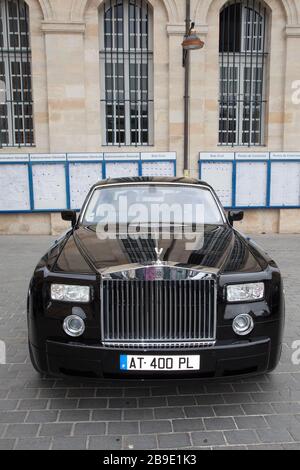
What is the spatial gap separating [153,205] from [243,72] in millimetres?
9694

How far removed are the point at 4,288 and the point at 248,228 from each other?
796 cm

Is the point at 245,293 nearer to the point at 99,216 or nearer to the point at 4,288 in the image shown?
the point at 99,216

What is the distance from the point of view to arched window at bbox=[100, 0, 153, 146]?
12.3m

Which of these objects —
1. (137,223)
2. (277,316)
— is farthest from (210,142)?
(277,316)

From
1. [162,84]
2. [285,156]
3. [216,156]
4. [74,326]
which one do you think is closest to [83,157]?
[162,84]

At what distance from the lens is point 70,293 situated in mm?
3227

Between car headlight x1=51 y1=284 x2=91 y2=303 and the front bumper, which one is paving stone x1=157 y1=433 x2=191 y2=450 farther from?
car headlight x1=51 y1=284 x2=91 y2=303

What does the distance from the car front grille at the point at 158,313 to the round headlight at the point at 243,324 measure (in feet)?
0.57

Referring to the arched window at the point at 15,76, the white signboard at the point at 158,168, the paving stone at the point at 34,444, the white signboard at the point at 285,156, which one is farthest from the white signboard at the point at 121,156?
the paving stone at the point at 34,444

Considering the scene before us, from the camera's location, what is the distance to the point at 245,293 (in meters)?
3.24

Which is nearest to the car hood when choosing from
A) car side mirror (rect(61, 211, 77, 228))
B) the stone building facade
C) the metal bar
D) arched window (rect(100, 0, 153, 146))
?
car side mirror (rect(61, 211, 77, 228))

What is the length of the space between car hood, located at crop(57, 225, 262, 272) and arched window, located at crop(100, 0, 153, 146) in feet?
29.9

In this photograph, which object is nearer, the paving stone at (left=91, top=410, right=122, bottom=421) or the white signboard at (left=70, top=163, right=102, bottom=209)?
the paving stone at (left=91, top=410, right=122, bottom=421)

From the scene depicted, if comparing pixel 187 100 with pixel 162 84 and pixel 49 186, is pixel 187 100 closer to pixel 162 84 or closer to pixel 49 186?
pixel 162 84
